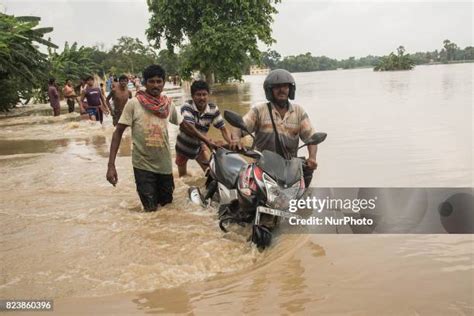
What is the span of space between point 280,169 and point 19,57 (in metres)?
19.5

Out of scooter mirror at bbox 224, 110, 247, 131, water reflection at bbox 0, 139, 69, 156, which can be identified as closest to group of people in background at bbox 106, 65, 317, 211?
scooter mirror at bbox 224, 110, 247, 131

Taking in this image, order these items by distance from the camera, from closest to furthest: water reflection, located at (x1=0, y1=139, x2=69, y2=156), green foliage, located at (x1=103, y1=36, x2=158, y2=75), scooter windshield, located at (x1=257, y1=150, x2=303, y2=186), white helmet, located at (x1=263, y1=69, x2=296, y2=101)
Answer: scooter windshield, located at (x1=257, y1=150, x2=303, y2=186) → white helmet, located at (x1=263, y1=69, x2=296, y2=101) → water reflection, located at (x1=0, y1=139, x2=69, y2=156) → green foliage, located at (x1=103, y1=36, x2=158, y2=75)

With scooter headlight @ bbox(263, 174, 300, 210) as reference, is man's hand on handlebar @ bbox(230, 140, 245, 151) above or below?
above

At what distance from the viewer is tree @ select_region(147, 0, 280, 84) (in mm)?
25125

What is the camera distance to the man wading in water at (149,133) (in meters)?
4.58

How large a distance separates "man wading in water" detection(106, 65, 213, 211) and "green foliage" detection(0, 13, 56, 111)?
14632 mm

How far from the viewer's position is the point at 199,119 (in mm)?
5516

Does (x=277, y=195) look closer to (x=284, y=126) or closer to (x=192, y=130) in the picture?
(x=284, y=126)

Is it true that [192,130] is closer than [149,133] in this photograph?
No

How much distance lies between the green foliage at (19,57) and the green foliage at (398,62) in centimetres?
6463

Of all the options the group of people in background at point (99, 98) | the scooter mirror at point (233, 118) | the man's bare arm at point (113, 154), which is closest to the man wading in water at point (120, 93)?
the group of people in background at point (99, 98)

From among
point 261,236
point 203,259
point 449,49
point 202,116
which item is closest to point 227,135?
point 202,116

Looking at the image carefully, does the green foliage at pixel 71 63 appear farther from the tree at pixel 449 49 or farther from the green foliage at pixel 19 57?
the tree at pixel 449 49

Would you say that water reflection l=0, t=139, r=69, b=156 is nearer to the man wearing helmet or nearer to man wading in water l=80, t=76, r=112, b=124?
man wading in water l=80, t=76, r=112, b=124
